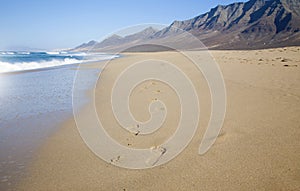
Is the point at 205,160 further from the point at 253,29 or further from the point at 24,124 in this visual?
the point at 253,29

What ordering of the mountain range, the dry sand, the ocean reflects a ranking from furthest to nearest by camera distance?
the mountain range < the ocean < the dry sand

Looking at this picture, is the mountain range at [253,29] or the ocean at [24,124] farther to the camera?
the mountain range at [253,29]

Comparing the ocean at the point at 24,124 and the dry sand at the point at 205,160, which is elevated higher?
the ocean at the point at 24,124

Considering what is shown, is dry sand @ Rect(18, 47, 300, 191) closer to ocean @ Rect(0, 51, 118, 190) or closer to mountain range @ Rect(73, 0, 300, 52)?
ocean @ Rect(0, 51, 118, 190)

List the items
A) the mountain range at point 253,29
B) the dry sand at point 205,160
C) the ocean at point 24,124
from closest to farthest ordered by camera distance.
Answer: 1. the dry sand at point 205,160
2. the ocean at point 24,124
3. the mountain range at point 253,29

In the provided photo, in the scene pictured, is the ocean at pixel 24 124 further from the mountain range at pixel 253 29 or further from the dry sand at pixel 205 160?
the mountain range at pixel 253 29

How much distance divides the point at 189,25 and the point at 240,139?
15326 centimetres

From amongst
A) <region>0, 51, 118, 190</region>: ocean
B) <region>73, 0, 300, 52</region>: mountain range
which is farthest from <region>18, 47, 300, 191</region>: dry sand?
<region>73, 0, 300, 52</region>: mountain range

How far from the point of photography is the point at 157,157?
3.52m

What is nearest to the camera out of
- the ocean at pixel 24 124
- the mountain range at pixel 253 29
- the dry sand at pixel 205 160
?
the dry sand at pixel 205 160

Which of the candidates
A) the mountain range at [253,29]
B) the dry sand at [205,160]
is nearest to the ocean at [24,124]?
the dry sand at [205,160]

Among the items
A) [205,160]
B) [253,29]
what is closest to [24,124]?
[205,160]

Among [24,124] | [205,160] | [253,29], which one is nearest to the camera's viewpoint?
[205,160]

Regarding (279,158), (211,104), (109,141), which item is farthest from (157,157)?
(211,104)
